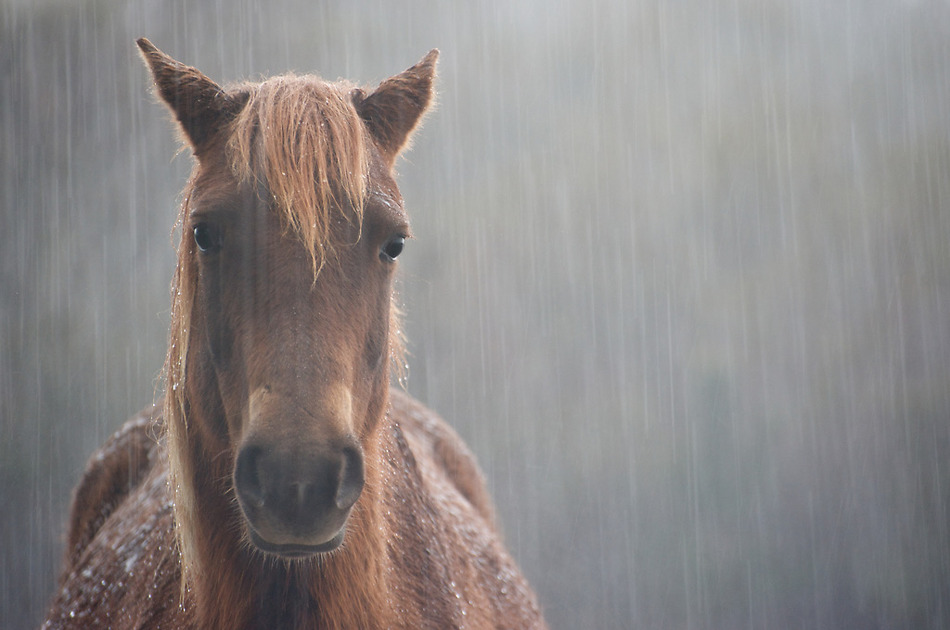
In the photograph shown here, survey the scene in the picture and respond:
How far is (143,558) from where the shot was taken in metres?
1.98

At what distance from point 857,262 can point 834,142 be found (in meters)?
1.50

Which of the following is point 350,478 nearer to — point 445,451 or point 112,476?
point 445,451

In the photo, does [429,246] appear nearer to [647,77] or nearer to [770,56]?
[647,77]

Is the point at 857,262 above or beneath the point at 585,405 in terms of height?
above

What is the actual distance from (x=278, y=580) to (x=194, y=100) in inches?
46.5

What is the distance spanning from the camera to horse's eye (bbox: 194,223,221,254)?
1318mm

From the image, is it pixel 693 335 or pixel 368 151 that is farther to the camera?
pixel 693 335

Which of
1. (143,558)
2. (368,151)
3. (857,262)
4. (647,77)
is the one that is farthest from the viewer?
(647,77)

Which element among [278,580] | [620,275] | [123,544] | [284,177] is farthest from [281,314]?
→ [620,275]

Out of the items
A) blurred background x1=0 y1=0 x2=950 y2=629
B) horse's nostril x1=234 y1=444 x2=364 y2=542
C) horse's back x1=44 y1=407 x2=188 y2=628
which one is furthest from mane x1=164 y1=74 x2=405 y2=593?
blurred background x1=0 y1=0 x2=950 y2=629

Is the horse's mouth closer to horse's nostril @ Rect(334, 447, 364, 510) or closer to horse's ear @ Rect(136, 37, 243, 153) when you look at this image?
horse's nostril @ Rect(334, 447, 364, 510)

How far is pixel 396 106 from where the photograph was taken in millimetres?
1637

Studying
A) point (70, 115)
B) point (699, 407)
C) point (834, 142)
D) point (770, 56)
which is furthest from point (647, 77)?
point (70, 115)

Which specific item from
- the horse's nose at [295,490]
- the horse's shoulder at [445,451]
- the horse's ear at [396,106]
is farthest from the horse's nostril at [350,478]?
the horse's shoulder at [445,451]
